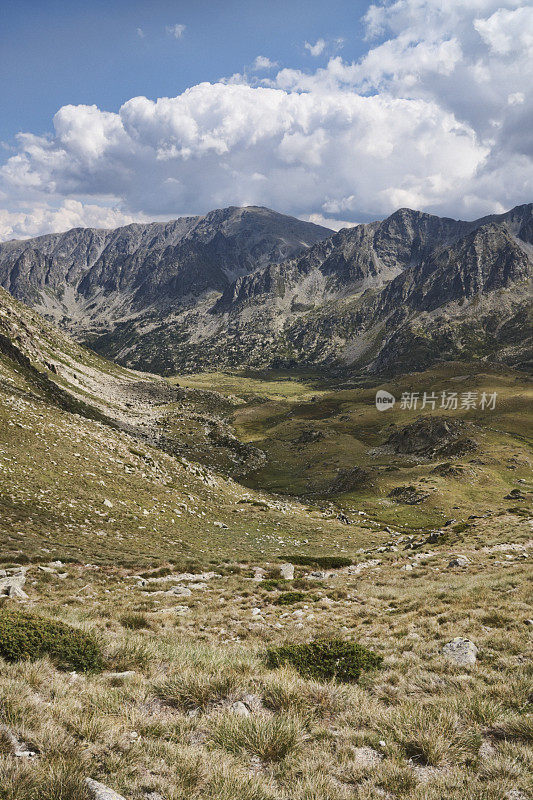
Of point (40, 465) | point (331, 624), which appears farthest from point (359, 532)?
point (40, 465)

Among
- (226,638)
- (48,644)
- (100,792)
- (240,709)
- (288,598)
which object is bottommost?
(288,598)

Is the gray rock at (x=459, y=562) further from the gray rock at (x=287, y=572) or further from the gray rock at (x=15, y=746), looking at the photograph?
the gray rock at (x=15, y=746)

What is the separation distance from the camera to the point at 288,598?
18359 millimetres

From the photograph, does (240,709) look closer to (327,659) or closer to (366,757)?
(366,757)

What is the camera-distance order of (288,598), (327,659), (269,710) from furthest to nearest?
(288,598), (327,659), (269,710)

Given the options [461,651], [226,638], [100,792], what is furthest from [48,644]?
[461,651]

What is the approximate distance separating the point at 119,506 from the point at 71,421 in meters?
16.9

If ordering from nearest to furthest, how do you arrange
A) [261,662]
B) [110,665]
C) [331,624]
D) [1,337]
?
[110,665] < [261,662] < [331,624] < [1,337]

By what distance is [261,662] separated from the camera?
32.6ft

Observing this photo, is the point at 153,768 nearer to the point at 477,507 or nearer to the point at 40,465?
the point at 40,465

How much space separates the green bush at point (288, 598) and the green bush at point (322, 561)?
9140 mm

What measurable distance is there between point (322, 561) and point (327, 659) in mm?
19219

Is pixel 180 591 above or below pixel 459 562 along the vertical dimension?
above

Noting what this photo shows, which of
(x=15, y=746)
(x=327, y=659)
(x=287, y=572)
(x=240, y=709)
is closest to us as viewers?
(x=15, y=746)
